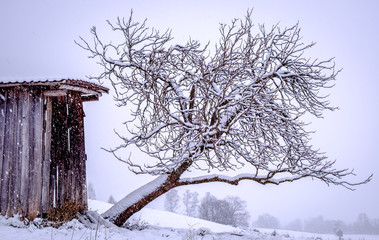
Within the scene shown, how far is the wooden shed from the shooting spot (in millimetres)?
6434

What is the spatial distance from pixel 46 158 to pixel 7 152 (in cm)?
87

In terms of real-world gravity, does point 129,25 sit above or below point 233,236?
above

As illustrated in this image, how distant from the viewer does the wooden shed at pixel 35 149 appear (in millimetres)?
6434

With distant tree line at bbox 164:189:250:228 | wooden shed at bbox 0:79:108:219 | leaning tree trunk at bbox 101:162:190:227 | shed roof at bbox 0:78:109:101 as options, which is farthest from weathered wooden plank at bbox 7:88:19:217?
distant tree line at bbox 164:189:250:228

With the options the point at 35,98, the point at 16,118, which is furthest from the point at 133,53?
the point at 16,118

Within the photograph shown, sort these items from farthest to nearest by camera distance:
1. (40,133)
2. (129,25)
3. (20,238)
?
(129,25), (40,133), (20,238)

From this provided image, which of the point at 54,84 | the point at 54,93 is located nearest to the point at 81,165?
the point at 54,93

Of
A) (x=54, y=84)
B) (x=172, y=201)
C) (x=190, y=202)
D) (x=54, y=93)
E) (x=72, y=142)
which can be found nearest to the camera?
(x=54, y=84)

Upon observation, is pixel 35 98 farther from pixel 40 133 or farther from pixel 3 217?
pixel 3 217

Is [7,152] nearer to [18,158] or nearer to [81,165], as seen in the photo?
[18,158]

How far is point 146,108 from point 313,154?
194 inches

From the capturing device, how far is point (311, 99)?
330 inches

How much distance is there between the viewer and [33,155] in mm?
6605

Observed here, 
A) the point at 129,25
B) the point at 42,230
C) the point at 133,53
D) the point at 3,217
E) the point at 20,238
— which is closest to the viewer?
the point at 20,238
